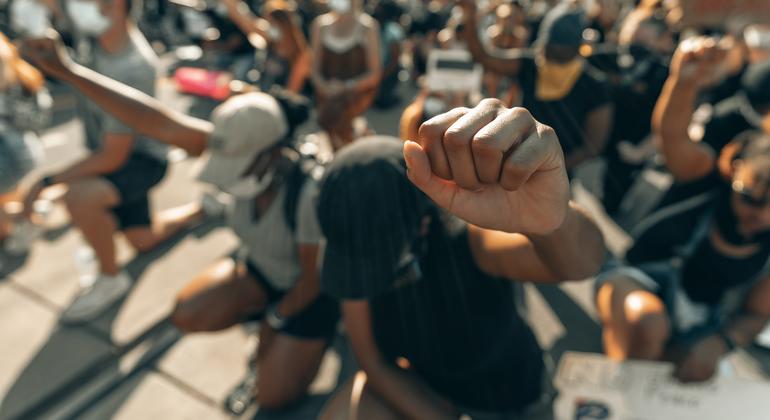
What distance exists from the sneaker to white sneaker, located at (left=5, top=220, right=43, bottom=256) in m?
1.04

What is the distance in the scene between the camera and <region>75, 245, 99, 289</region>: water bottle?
3.15m

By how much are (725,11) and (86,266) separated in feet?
13.3

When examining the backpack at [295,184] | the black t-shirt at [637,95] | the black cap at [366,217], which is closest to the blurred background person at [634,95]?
the black t-shirt at [637,95]

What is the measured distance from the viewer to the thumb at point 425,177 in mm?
883

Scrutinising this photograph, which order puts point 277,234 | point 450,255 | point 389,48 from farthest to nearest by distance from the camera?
point 389,48, point 277,234, point 450,255

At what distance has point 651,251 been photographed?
7.78 ft

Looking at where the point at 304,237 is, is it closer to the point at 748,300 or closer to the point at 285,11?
the point at 748,300

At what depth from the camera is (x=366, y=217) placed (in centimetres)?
135

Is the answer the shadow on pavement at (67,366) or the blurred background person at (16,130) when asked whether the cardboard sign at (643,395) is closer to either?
the shadow on pavement at (67,366)

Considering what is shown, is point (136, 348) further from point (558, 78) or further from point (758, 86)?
point (758, 86)

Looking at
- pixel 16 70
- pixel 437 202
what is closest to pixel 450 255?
pixel 437 202

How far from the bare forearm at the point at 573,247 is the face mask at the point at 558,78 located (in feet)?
6.42

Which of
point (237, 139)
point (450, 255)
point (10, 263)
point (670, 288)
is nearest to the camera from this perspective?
point (450, 255)

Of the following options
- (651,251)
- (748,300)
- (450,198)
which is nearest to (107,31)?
(450,198)
